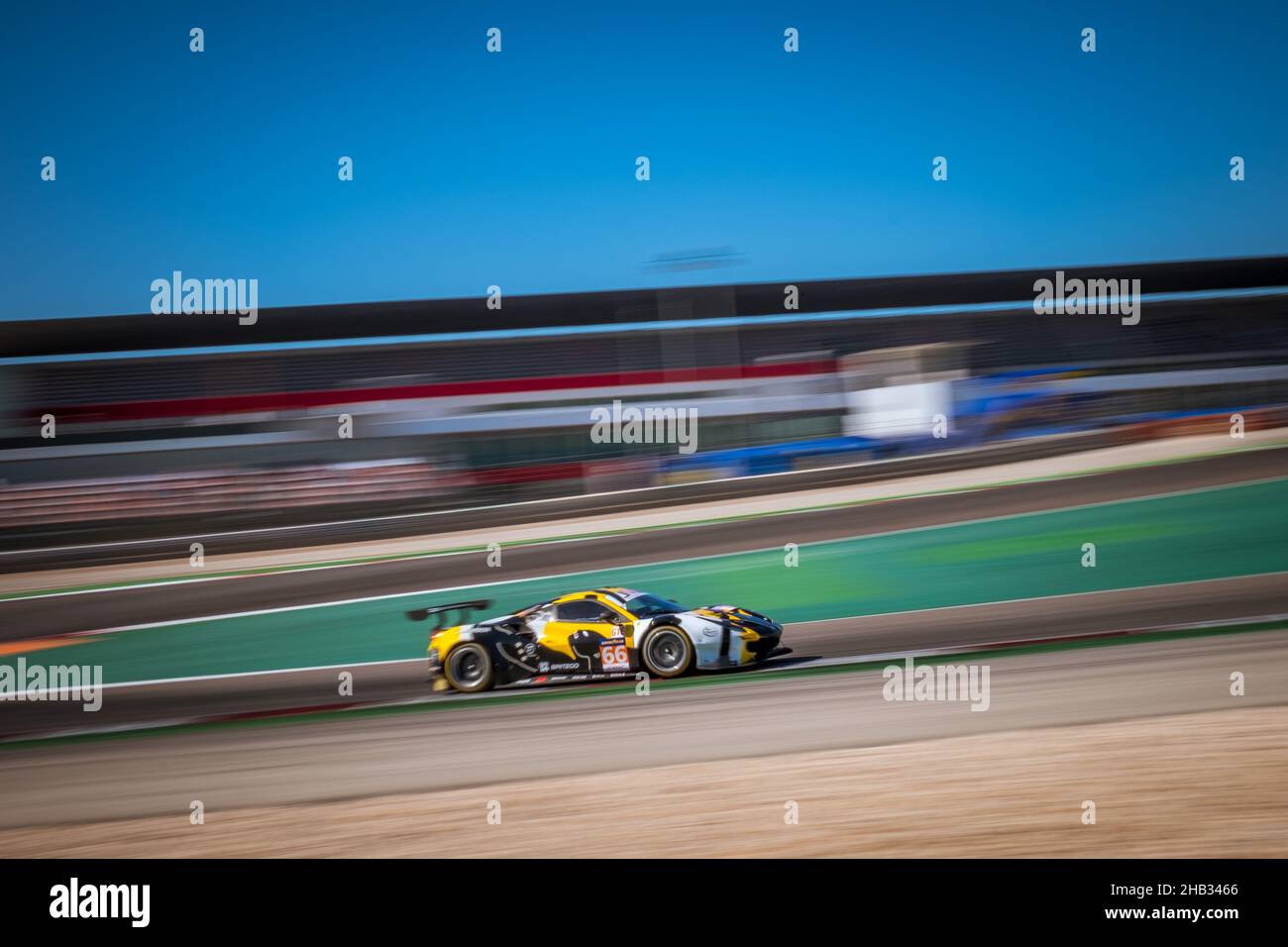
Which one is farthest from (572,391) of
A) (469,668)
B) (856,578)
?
(469,668)

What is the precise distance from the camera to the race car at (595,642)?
8.23m

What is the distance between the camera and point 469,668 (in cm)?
857

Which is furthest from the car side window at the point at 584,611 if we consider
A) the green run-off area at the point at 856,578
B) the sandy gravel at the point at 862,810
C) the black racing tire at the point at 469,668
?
the green run-off area at the point at 856,578

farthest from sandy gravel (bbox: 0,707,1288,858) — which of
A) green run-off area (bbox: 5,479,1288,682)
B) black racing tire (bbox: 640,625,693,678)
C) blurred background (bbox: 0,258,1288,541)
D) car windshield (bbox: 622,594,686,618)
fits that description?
blurred background (bbox: 0,258,1288,541)

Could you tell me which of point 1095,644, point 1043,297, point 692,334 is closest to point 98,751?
point 1095,644

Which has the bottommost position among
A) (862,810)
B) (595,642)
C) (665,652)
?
(862,810)

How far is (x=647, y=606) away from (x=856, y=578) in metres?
5.63

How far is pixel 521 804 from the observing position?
5523 mm

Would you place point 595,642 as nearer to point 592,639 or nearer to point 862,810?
point 592,639

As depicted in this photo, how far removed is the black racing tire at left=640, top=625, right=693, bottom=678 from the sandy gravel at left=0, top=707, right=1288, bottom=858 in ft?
7.16

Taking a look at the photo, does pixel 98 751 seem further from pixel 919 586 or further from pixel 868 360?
pixel 868 360

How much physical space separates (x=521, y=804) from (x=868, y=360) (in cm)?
2024

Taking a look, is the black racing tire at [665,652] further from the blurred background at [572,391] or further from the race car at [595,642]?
the blurred background at [572,391]

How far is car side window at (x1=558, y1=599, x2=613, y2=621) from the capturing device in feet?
27.5
